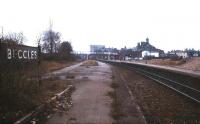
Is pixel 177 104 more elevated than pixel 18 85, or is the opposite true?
pixel 18 85

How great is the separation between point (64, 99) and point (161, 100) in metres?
5.47

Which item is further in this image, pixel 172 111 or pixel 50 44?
pixel 50 44

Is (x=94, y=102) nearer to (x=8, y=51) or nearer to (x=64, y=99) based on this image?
(x=64, y=99)

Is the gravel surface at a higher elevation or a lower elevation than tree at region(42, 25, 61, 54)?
lower

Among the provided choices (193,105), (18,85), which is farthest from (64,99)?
(193,105)

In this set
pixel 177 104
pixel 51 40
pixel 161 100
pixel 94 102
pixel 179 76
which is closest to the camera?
pixel 94 102

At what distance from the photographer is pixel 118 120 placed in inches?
478

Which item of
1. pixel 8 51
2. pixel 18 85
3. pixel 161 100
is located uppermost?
pixel 8 51

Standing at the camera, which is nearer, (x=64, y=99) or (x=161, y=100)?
(x=64, y=99)

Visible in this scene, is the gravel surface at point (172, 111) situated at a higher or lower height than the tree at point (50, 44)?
lower

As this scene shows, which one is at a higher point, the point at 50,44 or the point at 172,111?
the point at 50,44

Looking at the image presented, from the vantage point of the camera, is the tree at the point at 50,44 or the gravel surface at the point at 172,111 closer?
the gravel surface at the point at 172,111

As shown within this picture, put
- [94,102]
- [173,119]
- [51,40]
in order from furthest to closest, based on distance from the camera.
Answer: [51,40]
[94,102]
[173,119]

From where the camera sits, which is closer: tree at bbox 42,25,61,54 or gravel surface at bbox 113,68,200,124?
gravel surface at bbox 113,68,200,124
